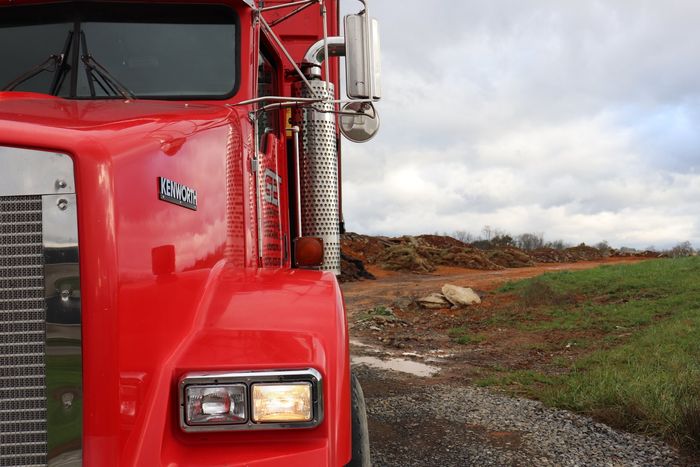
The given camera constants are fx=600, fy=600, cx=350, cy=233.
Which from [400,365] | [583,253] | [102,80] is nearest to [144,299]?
[102,80]

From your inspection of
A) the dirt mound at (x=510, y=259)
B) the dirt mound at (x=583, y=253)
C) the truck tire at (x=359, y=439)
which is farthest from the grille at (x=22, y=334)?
the dirt mound at (x=583, y=253)

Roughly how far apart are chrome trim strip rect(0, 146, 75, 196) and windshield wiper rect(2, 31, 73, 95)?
1494 millimetres

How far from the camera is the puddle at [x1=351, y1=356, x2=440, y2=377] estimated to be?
797 centimetres

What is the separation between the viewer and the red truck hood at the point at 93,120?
1.74m

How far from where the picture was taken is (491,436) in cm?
485

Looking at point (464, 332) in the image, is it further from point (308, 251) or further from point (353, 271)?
point (353, 271)

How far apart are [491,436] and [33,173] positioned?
13.6 ft

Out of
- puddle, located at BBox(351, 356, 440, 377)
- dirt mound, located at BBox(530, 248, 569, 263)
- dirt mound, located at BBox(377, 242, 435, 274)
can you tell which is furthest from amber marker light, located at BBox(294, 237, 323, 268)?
dirt mound, located at BBox(530, 248, 569, 263)

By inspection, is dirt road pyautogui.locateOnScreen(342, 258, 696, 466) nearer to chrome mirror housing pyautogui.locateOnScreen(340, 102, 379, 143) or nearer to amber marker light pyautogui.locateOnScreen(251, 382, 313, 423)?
chrome mirror housing pyautogui.locateOnScreen(340, 102, 379, 143)

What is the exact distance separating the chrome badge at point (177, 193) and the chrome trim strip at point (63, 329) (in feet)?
1.27

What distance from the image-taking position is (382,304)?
15945 millimetres

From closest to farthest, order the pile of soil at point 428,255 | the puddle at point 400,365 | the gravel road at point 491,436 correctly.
Result: the gravel road at point 491,436, the puddle at point 400,365, the pile of soil at point 428,255

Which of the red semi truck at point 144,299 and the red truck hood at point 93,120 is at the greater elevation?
the red truck hood at point 93,120

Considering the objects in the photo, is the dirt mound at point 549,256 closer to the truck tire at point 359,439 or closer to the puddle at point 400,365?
the puddle at point 400,365
